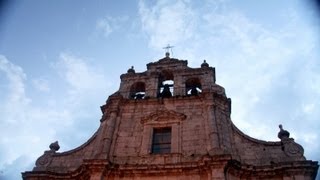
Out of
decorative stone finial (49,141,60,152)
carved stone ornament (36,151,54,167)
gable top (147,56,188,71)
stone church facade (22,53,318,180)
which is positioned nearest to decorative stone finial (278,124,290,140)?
stone church facade (22,53,318,180)

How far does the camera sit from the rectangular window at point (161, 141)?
664 inches

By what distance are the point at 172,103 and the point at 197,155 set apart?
3754 millimetres

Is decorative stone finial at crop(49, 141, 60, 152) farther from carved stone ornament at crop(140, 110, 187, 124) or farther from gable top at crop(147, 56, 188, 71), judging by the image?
gable top at crop(147, 56, 188, 71)

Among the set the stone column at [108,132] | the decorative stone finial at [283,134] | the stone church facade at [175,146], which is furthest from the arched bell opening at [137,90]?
the decorative stone finial at [283,134]

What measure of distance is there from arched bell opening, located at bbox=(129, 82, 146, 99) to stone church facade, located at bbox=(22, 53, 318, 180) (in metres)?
0.11

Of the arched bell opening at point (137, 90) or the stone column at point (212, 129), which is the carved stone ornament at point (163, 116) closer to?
the stone column at point (212, 129)

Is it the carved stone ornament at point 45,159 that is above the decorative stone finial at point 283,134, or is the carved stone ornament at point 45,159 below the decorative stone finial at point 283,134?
below

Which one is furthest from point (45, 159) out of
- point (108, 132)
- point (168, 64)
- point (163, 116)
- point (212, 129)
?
point (168, 64)

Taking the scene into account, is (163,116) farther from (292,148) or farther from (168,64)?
(292,148)

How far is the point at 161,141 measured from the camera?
56.7 ft

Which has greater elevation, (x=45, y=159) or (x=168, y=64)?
(x=168, y=64)

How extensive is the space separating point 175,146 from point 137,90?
574cm

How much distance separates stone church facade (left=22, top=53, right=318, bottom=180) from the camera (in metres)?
15.0

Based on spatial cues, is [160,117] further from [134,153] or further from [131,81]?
[131,81]
